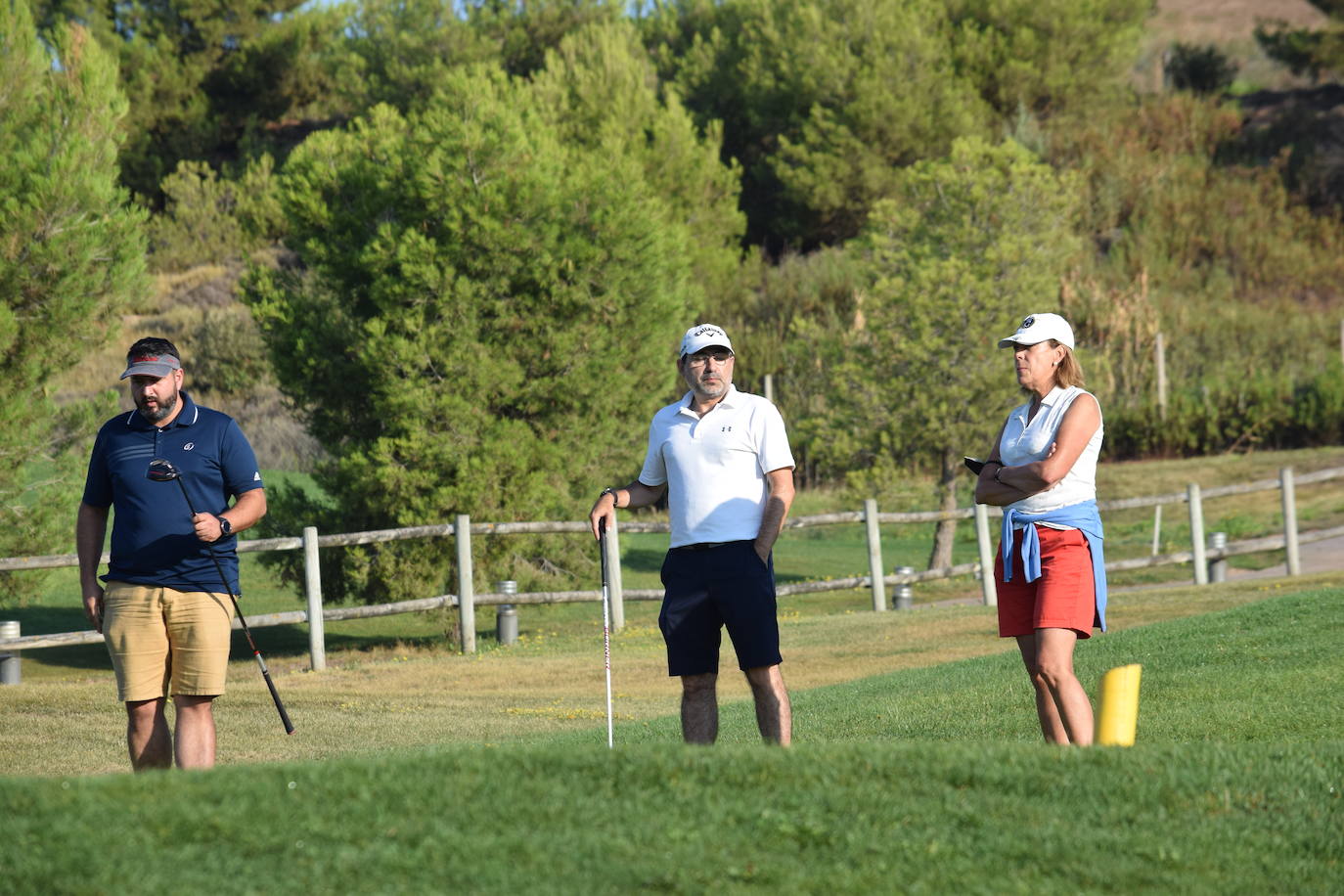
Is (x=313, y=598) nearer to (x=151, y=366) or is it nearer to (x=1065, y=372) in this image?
(x=151, y=366)

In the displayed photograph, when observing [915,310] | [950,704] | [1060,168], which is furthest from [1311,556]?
[1060,168]

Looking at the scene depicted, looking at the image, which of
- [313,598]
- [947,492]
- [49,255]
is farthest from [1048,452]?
[947,492]

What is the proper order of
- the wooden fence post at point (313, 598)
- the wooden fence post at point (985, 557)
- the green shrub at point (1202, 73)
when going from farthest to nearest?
the green shrub at point (1202, 73), the wooden fence post at point (985, 557), the wooden fence post at point (313, 598)

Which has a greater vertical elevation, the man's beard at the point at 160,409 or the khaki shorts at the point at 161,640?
the man's beard at the point at 160,409

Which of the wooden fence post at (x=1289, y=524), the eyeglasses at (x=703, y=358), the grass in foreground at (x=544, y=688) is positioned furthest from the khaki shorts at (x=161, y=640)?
the wooden fence post at (x=1289, y=524)

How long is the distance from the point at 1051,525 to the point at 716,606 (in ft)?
4.49

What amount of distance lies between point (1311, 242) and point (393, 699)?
4008cm

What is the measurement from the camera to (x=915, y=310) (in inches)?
910

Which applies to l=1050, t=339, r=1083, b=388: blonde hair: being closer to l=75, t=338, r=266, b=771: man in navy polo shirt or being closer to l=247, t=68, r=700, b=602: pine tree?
l=75, t=338, r=266, b=771: man in navy polo shirt

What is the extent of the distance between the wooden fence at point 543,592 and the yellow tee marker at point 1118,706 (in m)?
7.55

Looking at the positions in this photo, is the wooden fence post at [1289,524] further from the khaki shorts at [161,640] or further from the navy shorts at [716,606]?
the khaki shorts at [161,640]

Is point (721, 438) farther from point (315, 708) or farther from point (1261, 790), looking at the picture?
point (315, 708)

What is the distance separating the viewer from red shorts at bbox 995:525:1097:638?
585cm

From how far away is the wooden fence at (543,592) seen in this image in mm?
13742
